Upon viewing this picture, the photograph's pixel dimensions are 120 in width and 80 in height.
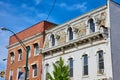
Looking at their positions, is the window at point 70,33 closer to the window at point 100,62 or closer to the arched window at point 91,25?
the arched window at point 91,25

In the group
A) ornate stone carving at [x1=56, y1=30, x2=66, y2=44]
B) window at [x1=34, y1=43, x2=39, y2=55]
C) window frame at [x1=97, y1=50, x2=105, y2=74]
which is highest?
ornate stone carving at [x1=56, y1=30, x2=66, y2=44]

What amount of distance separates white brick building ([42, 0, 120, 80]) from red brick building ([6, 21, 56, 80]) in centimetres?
281

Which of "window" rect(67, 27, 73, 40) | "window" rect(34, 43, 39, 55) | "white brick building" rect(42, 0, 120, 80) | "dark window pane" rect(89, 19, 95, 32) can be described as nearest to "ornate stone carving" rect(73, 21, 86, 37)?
"white brick building" rect(42, 0, 120, 80)

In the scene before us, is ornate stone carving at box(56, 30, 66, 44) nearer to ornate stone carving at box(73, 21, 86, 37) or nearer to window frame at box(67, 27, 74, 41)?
window frame at box(67, 27, 74, 41)

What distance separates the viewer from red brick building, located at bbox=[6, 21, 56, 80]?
34.7m

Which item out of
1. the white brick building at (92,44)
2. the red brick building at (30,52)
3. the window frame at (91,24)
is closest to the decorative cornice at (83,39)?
the white brick building at (92,44)

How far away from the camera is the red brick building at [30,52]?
34.7 m

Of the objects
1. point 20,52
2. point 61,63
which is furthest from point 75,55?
point 20,52

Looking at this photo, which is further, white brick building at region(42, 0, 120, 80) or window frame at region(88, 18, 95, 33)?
window frame at region(88, 18, 95, 33)

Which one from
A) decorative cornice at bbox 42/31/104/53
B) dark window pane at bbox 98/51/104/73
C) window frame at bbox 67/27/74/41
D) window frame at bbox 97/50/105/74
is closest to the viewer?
window frame at bbox 97/50/105/74

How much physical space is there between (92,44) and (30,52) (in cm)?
1156

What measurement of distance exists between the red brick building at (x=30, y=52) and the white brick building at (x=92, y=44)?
281 cm

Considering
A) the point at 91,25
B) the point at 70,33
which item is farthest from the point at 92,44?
the point at 70,33

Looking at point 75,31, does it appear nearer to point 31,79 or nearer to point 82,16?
point 82,16
